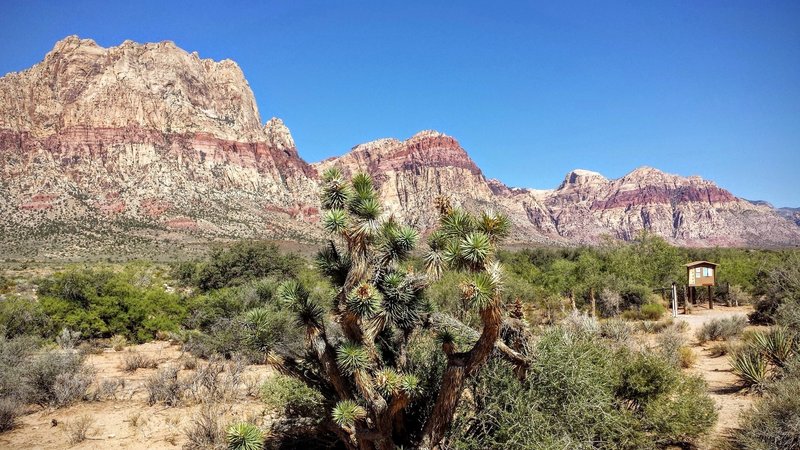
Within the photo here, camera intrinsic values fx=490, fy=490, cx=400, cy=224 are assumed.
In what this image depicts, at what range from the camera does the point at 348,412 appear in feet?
22.1

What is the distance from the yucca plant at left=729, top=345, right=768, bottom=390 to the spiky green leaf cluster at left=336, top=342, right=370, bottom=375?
10.3 m

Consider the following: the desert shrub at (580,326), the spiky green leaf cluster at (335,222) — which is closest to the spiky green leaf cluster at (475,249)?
the spiky green leaf cluster at (335,222)

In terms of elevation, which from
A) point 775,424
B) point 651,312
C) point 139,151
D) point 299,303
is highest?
point 139,151

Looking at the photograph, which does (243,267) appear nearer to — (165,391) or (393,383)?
(165,391)

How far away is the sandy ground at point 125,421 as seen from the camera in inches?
384

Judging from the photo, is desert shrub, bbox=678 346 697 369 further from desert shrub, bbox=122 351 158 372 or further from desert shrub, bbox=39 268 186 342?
desert shrub, bbox=39 268 186 342

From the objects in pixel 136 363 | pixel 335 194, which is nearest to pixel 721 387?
pixel 335 194

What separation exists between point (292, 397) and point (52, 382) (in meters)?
7.49

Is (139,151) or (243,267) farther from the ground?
(139,151)

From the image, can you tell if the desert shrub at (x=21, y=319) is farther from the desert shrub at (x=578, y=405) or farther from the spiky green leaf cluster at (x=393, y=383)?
the desert shrub at (x=578, y=405)

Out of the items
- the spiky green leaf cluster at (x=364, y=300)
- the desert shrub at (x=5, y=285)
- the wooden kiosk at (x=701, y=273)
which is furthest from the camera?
the desert shrub at (x=5, y=285)

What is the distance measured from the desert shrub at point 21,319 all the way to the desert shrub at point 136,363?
4689 millimetres

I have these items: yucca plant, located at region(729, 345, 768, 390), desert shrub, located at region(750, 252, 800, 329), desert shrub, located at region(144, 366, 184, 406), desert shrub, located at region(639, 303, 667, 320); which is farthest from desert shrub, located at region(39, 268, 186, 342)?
desert shrub, located at region(750, 252, 800, 329)

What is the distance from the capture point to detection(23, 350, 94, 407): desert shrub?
1191cm
